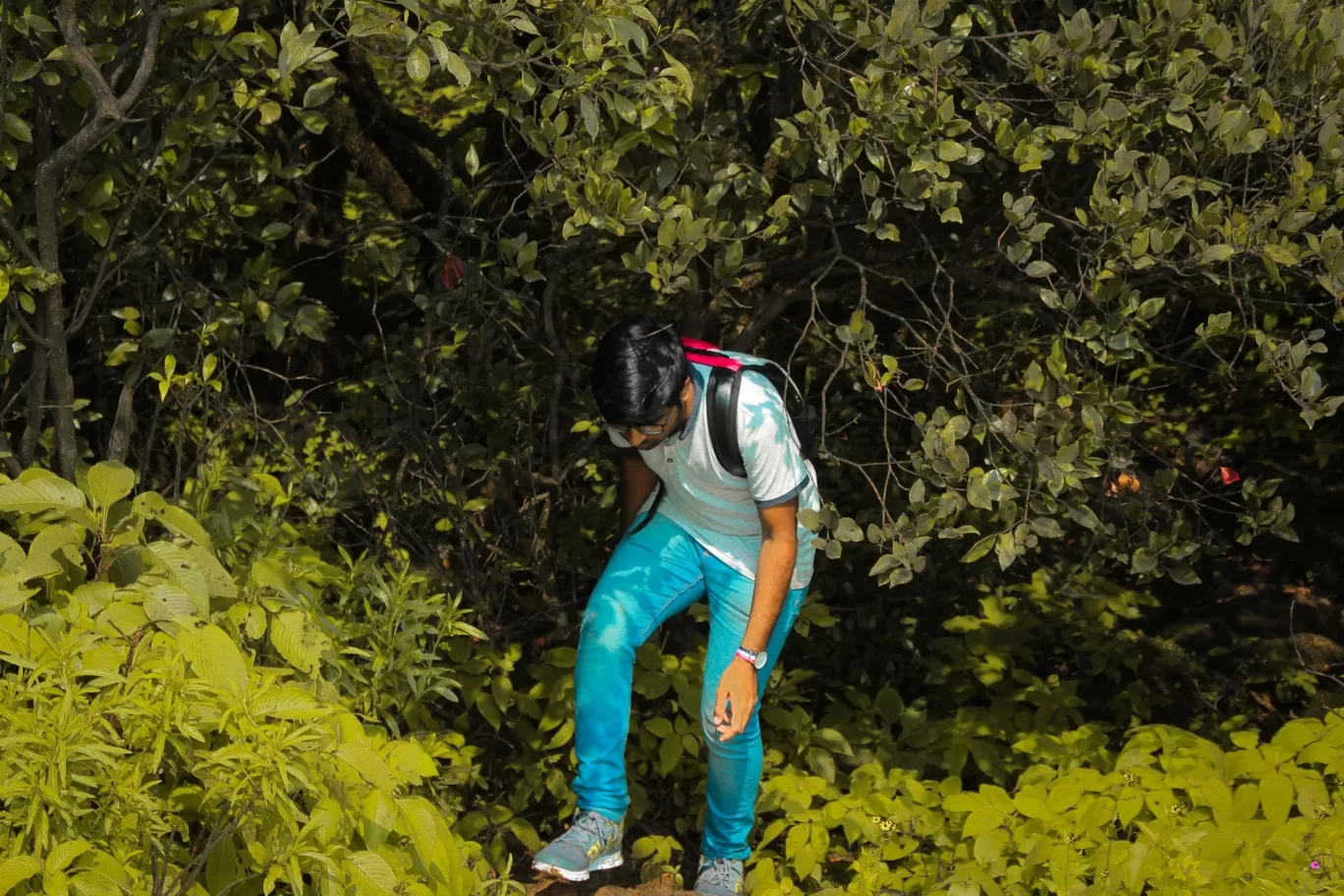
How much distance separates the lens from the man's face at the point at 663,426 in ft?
11.6

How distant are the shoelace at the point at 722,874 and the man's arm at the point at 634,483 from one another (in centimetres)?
108

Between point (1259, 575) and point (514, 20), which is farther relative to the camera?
point (1259, 575)

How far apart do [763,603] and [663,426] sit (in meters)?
0.57

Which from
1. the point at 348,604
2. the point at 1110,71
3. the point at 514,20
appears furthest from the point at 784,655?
the point at 514,20

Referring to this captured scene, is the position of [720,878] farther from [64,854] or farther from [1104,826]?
[64,854]

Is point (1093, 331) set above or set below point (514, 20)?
below

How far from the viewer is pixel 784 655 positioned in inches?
220

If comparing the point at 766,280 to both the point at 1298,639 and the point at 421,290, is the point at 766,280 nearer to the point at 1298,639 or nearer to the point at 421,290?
the point at 421,290

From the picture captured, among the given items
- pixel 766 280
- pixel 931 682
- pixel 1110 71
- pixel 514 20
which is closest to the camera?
pixel 514 20

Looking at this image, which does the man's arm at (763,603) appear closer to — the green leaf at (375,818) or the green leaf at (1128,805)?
the green leaf at (375,818)

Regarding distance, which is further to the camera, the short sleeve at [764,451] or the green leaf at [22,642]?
the short sleeve at [764,451]

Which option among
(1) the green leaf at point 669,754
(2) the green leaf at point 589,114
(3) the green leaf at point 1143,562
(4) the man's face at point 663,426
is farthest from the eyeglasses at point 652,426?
(3) the green leaf at point 1143,562

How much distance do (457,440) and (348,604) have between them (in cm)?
97

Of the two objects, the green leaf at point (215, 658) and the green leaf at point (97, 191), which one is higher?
the green leaf at point (97, 191)
